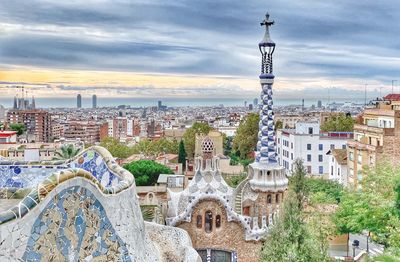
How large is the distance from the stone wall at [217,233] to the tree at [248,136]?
32.5 meters

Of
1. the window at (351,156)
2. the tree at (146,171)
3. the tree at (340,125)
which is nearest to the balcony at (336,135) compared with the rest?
the tree at (340,125)

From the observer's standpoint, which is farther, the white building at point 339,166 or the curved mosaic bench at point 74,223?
the white building at point 339,166

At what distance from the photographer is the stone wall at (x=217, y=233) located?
48.3ft

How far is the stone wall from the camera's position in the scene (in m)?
14.7

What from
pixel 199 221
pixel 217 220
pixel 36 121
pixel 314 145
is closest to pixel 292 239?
pixel 217 220

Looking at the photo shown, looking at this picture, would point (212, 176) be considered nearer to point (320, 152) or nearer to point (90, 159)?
point (90, 159)

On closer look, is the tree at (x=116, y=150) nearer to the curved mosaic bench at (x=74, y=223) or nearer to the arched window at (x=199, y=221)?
the arched window at (x=199, y=221)

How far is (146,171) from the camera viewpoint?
32.4 metres

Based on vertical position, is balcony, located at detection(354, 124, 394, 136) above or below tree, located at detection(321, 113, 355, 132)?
above

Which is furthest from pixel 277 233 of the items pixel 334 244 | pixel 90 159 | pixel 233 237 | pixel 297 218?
pixel 334 244

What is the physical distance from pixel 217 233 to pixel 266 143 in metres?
3.55

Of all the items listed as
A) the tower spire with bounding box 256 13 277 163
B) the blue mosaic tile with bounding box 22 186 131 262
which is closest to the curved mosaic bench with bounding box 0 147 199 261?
the blue mosaic tile with bounding box 22 186 131 262

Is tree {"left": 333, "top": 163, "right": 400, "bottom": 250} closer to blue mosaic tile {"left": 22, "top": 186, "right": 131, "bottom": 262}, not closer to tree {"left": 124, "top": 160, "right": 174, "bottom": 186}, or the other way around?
blue mosaic tile {"left": 22, "top": 186, "right": 131, "bottom": 262}

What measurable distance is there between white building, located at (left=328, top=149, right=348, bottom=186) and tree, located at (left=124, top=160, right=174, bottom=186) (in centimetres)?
1114
